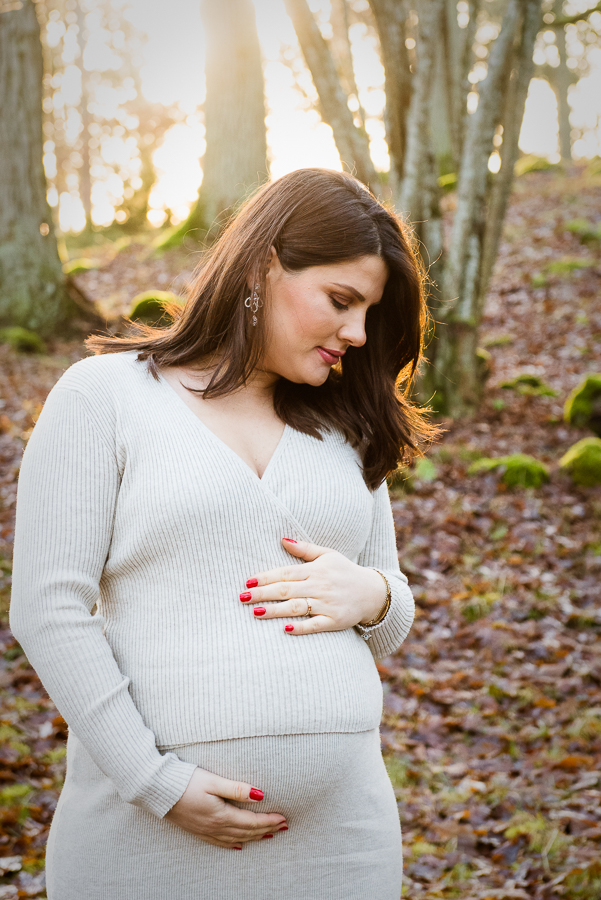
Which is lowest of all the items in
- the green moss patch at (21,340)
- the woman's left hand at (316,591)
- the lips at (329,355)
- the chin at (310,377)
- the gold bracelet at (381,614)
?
the green moss patch at (21,340)

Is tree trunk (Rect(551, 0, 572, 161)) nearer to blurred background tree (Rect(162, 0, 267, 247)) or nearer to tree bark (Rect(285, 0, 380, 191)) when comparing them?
Answer: blurred background tree (Rect(162, 0, 267, 247))

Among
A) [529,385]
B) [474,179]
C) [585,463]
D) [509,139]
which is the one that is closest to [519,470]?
[585,463]

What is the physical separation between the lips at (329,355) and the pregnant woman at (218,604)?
45 millimetres

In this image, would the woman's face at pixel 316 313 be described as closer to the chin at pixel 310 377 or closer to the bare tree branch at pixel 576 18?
the chin at pixel 310 377

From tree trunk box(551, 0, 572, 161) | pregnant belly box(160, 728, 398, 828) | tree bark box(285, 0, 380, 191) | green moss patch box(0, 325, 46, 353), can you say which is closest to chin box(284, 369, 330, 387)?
pregnant belly box(160, 728, 398, 828)

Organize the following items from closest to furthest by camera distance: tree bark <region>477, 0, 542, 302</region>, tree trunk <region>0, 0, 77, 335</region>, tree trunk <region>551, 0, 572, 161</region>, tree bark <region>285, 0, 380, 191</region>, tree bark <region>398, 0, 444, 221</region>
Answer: tree bark <region>285, 0, 380, 191</region> < tree bark <region>398, 0, 444, 221</region> < tree bark <region>477, 0, 542, 302</region> < tree trunk <region>0, 0, 77, 335</region> < tree trunk <region>551, 0, 572, 161</region>

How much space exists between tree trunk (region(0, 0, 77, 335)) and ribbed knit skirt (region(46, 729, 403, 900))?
7720mm

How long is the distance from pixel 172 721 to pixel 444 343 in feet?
21.0

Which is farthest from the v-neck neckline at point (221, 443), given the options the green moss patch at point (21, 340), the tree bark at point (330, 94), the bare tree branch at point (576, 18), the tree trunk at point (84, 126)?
the tree trunk at point (84, 126)

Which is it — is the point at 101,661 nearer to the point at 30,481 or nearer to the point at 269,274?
the point at 30,481

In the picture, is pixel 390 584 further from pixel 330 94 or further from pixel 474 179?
pixel 474 179

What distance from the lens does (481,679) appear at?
449cm

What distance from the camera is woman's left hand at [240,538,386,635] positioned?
5.53 ft

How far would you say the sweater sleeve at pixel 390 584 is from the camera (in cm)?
202
